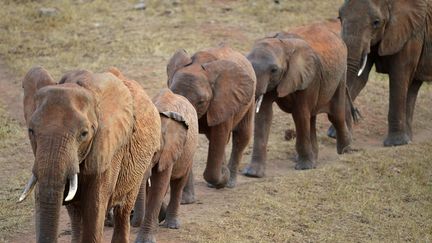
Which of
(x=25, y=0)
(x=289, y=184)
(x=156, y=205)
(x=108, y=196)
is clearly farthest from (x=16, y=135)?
(x=25, y=0)

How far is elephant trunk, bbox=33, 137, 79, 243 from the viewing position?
6434mm

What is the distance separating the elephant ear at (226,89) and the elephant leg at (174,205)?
1.10 metres

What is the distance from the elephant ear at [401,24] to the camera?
13.2 m

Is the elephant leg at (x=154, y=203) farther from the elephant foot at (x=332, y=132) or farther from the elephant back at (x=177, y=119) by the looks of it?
the elephant foot at (x=332, y=132)

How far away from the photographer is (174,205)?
923 centimetres

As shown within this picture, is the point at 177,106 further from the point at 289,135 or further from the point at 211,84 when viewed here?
the point at 289,135

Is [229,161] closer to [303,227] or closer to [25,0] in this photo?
[303,227]


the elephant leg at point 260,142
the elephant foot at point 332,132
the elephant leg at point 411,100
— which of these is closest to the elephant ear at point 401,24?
the elephant leg at point 411,100

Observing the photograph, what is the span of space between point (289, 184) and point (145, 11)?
8128 millimetres

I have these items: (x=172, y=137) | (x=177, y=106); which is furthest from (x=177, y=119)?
(x=177, y=106)

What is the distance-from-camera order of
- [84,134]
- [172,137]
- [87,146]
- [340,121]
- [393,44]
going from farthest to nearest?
[393,44] → [340,121] → [172,137] → [87,146] → [84,134]

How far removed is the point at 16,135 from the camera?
12422 mm

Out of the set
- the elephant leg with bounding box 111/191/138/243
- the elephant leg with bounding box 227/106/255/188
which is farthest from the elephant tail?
the elephant leg with bounding box 111/191/138/243

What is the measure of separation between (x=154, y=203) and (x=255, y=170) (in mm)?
3069
